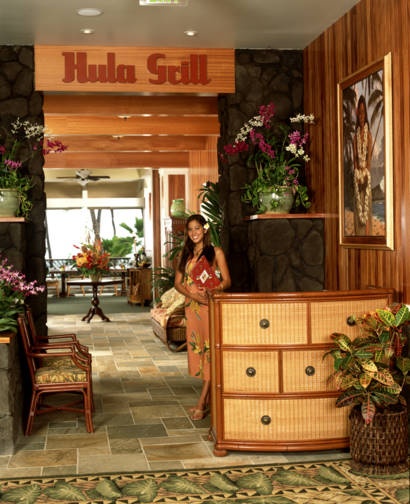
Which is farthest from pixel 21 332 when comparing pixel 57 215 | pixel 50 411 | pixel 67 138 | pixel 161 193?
pixel 57 215

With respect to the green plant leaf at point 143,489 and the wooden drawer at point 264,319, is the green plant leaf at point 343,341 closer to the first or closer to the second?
the wooden drawer at point 264,319

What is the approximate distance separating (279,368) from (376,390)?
599 mm

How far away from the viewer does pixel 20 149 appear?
6.45 meters

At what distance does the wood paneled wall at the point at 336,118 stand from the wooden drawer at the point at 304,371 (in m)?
0.70

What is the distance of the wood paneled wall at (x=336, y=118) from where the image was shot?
4648mm

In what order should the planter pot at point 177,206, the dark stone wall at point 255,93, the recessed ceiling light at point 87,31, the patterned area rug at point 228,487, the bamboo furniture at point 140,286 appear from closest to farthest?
the patterned area rug at point 228,487 < the recessed ceiling light at point 87,31 < the dark stone wall at point 255,93 < the planter pot at point 177,206 < the bamboo furniture at point 140,286

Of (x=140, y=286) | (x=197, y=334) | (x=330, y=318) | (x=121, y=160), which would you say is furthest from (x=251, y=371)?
(x=140, y=286)

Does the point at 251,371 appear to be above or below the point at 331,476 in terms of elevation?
above

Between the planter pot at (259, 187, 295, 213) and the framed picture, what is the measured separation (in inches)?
23.3

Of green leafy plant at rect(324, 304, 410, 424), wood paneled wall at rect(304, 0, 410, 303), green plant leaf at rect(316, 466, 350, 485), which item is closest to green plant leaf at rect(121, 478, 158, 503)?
green plant leaf at rect(316, 466, 350, 485)

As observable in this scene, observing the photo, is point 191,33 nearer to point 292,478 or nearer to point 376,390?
point 376,390

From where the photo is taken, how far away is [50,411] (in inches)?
223

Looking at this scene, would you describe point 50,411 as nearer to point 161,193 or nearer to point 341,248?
point 341,248

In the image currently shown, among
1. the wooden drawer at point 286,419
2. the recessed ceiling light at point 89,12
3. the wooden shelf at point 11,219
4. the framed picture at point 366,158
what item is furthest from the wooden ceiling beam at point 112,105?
the wooden drawer at point 286,419
